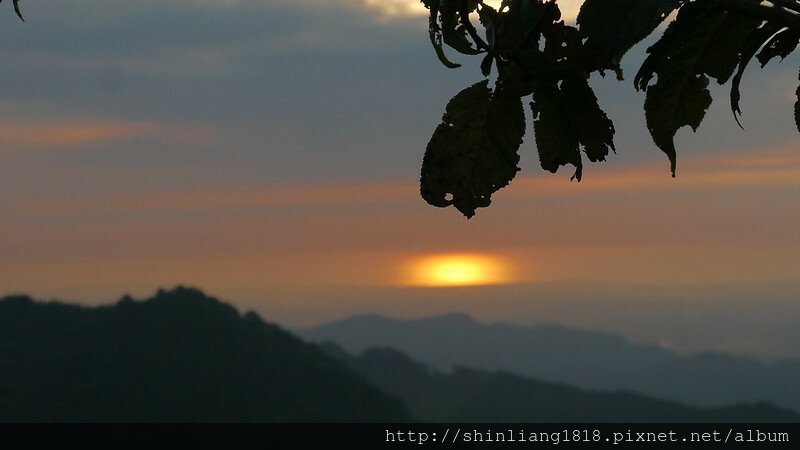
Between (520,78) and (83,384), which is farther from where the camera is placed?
(83,384)

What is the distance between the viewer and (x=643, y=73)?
191 inches

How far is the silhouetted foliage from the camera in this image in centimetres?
478

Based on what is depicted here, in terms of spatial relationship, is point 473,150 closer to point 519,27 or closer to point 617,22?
point 519,27

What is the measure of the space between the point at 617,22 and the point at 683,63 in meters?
0.70

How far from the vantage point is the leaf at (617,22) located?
419cm

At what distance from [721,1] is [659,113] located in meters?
0.55

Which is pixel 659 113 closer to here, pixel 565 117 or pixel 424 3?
pixel 565 117

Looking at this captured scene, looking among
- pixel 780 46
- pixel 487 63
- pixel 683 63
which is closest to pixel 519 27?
pixel 487 63

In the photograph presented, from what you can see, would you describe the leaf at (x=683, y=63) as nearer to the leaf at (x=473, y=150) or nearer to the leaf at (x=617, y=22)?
the leaf at (x=617, y=22)

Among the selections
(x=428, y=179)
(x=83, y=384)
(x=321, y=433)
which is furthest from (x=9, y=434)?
(x=428, y=179)

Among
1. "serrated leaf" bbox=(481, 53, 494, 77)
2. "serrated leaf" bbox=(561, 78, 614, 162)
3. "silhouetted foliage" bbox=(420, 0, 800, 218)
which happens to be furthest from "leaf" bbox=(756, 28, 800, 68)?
"serrated leaf" bbox=(481, 53, 494, 77)

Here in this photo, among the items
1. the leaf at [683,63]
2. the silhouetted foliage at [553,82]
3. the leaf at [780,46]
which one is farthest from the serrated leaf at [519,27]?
the leaf at [780,46]

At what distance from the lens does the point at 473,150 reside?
5.09 meters

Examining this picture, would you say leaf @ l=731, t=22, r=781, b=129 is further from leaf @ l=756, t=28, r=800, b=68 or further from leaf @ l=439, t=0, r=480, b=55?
leaf @ l=439, t=0, r=480, b=55
